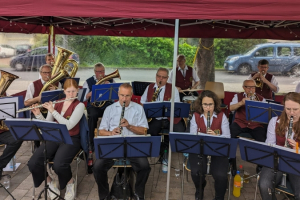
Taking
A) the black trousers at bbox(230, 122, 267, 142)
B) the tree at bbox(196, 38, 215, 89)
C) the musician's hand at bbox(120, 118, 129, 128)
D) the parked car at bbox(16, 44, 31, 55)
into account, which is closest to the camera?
the musician's hand at bbox(120, 118, 129, 128)

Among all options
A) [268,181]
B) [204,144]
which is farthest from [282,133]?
[204,144]

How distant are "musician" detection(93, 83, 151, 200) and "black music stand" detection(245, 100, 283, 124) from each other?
1611 mm

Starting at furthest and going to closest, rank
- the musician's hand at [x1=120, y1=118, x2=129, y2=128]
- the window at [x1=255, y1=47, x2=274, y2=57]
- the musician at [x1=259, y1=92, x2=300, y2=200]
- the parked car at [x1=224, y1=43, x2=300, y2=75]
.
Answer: the window at [x1=255, y1=47, x2=274, y2=57]
the parked car at [x1=224, y1=43, x2=300, y2=75]
the musician's hand at [x1=120, y1=118, x2=129, y2=128]
the musician at [x1=259, y1=92, x2=300, y2=200]

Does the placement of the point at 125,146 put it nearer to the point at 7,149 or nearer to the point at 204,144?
the point at 204,144

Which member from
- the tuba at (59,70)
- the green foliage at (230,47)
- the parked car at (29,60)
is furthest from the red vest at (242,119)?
the green foliage at (230,47)

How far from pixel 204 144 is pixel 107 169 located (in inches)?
51.0

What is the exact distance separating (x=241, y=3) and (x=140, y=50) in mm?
14769

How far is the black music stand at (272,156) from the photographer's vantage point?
8.57 feet

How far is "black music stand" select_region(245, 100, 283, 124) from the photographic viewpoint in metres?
3.89

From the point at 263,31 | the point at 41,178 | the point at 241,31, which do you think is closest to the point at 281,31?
the point at 263,31

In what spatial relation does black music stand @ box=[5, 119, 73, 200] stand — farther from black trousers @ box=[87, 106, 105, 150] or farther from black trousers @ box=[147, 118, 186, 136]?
black trousers @ box=[87, 106, 105, 150]

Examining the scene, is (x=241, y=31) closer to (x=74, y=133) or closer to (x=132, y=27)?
(x=132, y=27)

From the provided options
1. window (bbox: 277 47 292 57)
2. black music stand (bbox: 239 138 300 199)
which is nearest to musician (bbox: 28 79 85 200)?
black music stand (bbox: 239 138 300 199)

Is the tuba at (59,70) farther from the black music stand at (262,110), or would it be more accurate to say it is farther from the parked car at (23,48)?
the parked car at (23,48)
